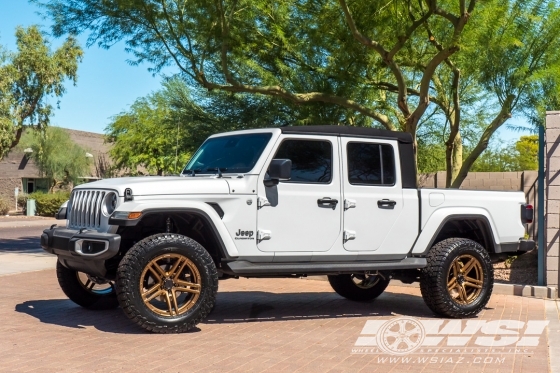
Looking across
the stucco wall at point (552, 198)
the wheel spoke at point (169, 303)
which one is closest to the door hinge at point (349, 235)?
the wheel spoke at point (169, 303)

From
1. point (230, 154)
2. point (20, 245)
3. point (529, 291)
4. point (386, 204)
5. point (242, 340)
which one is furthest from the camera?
point (20, 245)

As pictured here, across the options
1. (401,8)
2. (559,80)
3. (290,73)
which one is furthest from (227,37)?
(559,80)

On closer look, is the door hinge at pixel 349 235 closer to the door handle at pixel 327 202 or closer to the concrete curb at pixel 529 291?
the door handle at pixel 327 202

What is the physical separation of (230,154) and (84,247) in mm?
2025

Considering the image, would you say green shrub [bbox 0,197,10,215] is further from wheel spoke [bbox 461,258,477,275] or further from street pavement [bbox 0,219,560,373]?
wheel spoke [bbox 461,258,477,275]

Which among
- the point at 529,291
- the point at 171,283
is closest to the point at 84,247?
the point at 171,283

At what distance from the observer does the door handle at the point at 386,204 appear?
9.13 meters

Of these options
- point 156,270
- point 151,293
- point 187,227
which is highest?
point 187,227

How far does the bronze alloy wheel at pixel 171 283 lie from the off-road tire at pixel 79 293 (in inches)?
66.0

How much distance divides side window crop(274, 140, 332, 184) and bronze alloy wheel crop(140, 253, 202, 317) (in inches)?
61.3

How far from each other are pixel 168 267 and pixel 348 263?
2080mm

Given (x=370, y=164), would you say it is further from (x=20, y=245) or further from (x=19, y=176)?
(x=19, y=176)

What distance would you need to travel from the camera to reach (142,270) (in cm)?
777

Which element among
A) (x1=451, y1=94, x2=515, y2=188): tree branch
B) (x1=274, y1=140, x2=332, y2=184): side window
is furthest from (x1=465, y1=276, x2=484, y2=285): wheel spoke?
(x1=451, y1=94, x2=515, y2=188): tree branch
